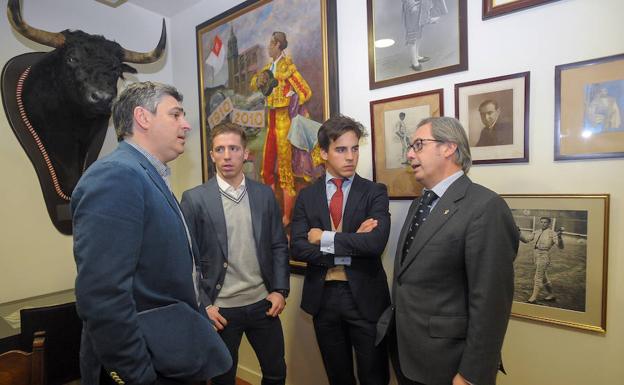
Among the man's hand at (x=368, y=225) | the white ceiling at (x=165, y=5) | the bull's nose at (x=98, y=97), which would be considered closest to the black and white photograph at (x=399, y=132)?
the man's hand at (x=368, y=225)

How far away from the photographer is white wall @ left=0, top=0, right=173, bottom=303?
237cm

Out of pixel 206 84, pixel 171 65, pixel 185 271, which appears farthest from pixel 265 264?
pixel 171 65

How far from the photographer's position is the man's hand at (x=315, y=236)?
5.51 ft

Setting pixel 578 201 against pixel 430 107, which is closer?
pixel 578 201

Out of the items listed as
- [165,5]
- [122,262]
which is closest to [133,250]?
[122,262]

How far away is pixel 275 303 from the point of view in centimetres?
179

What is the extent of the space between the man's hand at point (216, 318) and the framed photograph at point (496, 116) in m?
1.45

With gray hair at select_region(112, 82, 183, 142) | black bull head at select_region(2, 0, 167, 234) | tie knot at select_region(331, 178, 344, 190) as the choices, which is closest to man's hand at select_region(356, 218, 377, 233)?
tie knot at select_region(331, 178, 344, 190)

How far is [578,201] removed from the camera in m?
1.45

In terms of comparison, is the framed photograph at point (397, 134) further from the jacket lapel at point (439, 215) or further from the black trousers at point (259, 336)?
the black trousers at point (259, 336)

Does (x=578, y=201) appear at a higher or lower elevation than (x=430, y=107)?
lower

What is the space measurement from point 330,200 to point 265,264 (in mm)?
481

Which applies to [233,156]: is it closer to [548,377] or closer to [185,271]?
[185,271]

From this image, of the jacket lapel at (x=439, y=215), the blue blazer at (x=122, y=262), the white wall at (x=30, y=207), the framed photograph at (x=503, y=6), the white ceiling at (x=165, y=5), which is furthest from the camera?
the white ceiling at (x=165, y=5)
